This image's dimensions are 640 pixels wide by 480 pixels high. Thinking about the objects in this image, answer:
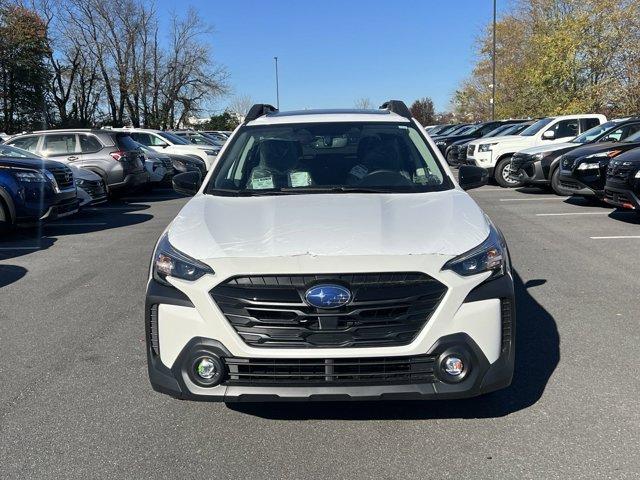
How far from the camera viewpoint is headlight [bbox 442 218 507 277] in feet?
9.40

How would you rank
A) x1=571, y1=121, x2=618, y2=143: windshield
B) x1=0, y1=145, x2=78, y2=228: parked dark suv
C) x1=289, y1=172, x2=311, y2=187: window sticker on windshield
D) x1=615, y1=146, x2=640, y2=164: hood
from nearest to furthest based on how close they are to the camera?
x1=289, y1=172, x2=311, y2=187: window sticker on windshield, x1=615, y1=146, x2=640, y2=164: hood, x1=0, y1=145, x2=78, y2=228: parked dark suv, x1=571, y1=121, x2=618, y2=143: windshield

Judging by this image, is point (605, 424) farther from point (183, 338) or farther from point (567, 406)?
point (183, 338)

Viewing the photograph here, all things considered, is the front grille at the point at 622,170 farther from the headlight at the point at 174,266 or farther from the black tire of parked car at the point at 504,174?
the headlight at the point at 174,266

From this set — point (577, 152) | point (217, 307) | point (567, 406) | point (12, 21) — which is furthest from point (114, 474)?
point (12, 21)

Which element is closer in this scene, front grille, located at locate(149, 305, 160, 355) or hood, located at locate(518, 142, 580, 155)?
front grille, located at locate(149, 305, 160, 355)

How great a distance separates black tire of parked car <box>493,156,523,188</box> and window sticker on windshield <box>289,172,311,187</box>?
12528 mm

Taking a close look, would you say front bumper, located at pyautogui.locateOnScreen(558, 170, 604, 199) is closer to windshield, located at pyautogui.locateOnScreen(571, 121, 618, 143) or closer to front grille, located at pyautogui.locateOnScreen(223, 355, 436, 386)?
windshield, located at pyautogui.locateOnScreen(571, 121, 618, 143)

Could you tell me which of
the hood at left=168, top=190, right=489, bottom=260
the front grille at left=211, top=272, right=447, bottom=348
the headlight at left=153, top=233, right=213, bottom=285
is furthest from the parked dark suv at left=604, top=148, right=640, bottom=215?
the headlight at left=153, top=233, right=213, bottom=285

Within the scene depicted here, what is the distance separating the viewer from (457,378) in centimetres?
286

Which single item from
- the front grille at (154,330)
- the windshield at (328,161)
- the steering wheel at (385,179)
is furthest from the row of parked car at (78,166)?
the front grille at (154,330)

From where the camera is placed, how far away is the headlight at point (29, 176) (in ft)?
29.4

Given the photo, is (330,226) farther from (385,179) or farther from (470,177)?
(470,177)

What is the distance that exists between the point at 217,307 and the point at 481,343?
51.0 inches

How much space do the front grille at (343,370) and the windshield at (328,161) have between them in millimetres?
1392
